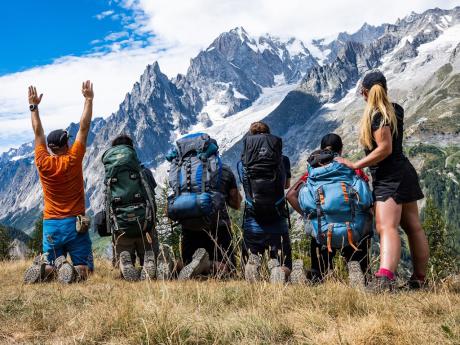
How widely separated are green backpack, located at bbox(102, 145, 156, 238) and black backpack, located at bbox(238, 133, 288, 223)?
203 centimetres

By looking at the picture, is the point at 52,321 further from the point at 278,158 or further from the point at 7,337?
the point at 278,158

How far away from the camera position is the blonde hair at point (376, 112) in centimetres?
702

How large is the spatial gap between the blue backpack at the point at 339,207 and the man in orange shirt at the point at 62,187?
458cm

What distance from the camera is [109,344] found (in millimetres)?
3857

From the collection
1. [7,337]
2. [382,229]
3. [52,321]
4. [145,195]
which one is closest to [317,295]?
[382,229]

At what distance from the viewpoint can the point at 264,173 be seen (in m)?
8.68

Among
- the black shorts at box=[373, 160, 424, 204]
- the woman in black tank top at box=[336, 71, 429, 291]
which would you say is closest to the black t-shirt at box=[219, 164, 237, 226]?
the woman in black tank top at box=[336, 71, 429, 291]

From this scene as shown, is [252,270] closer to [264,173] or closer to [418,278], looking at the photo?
[264,173]

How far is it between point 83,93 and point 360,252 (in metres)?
6.12

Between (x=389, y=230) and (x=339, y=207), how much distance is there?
2.75 ft

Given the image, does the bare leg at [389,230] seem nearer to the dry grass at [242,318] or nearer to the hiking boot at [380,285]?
the hiking boot at [380,285]

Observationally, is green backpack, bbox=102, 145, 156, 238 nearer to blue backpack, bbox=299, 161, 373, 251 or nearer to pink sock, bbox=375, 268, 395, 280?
blue backpack, bbox=299, 161, 373, 251

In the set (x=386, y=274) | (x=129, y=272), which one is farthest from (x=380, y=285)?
(x=129, y=272)

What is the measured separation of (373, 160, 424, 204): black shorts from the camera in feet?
22.6
